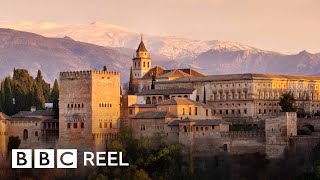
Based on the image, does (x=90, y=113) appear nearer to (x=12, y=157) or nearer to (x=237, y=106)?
(x=12, y=157)

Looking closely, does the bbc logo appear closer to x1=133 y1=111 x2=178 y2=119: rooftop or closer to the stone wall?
x1=133 y1=111 x2=178 y2=119: rooftop

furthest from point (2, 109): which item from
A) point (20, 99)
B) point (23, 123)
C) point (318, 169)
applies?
point (318, 169)

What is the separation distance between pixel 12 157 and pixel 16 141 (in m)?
1.78

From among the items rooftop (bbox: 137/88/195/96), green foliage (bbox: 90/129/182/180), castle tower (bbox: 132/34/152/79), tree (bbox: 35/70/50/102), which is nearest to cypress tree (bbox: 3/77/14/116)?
tree (bbox: 35/70/50/102)

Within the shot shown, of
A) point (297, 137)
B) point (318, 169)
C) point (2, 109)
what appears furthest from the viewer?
point (2, 109)

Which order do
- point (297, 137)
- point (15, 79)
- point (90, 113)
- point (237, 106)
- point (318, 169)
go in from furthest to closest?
1. point (15, 79)
2. point (237, 106)
3. point (90, 113)
4. point (297, 137)
5. point (318, 169)

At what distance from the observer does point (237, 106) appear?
66.2m

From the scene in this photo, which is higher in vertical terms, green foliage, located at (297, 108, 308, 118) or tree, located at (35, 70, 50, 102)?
tree, located at (35, 70, 50, 102)

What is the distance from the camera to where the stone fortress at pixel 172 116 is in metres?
54.2

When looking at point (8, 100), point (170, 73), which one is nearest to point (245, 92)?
point (170, 73)

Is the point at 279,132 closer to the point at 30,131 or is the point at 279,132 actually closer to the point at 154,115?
the point at 154,115

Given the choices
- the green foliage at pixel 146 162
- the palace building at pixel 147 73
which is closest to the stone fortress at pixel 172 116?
the green foliage at pixel 146 162

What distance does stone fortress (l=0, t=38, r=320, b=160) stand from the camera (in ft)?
178

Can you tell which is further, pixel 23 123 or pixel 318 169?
pixel 23 123
